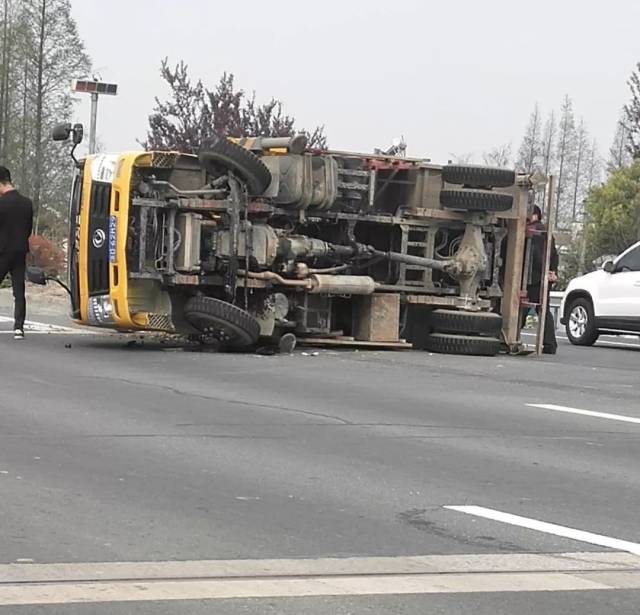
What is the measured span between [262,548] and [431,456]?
8.27 feet

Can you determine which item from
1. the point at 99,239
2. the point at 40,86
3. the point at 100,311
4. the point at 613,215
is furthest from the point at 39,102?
the point at 100,311

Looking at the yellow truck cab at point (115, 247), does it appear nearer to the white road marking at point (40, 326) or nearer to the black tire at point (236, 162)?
the black tire at point (236, 162)

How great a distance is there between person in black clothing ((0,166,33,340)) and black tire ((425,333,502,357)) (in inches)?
190

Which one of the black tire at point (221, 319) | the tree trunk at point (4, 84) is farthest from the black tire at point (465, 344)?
the tree trunk at point (4, 84)

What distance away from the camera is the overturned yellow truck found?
42.9 ft

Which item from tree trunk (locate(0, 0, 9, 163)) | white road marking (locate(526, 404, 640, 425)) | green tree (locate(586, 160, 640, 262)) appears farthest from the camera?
tree trunk (locate(0, 0, 9, 163))

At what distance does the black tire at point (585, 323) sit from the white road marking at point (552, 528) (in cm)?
1279

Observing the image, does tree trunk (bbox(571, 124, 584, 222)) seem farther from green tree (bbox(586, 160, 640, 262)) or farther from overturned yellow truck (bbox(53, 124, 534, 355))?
overturned yellow truck (bbox(53, 124, 534, 355))

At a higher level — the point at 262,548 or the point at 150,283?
the point at 150,283

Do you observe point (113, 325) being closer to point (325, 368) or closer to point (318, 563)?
point (325, 368)

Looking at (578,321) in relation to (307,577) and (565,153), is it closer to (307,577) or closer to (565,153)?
(307,577)

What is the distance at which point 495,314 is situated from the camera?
48.3 ft

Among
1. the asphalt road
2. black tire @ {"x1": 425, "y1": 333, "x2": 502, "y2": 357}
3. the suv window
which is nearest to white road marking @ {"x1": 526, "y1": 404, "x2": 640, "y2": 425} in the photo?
the asphalt road

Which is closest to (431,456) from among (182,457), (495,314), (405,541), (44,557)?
(182,457)
